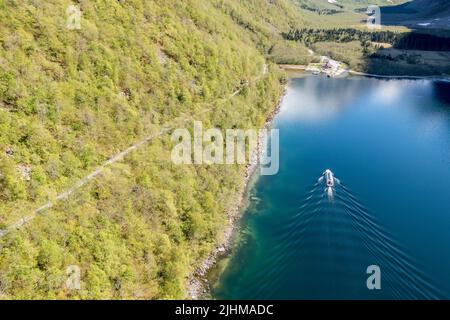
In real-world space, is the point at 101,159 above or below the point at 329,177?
below

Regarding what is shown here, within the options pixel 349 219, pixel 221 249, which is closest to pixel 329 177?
pixel 349 219

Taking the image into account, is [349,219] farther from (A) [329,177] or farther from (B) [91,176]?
(B) [91,176]

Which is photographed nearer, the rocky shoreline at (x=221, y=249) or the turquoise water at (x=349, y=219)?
the turquoise water at (x=349, y=219)

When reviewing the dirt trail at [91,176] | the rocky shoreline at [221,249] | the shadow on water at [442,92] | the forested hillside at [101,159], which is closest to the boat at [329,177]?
the rocky shoreline at [221,249]

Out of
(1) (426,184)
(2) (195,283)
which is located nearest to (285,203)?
(2) (195,283)

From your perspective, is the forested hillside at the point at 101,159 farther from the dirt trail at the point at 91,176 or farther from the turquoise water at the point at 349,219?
the turquoise water at the point at 349,219

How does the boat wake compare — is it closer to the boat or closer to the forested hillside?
the boat
